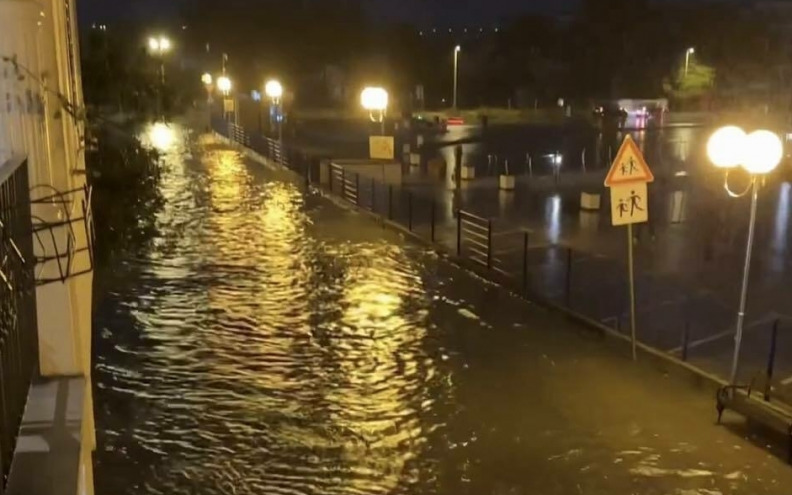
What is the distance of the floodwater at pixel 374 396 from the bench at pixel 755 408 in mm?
203

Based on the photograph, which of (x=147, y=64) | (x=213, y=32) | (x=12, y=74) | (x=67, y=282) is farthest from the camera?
(x=213, y=32)

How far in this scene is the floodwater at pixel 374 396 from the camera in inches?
339

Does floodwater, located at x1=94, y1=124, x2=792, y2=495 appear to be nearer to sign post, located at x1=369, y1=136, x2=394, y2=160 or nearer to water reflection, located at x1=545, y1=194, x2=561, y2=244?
water reflection, located at x1=545, y1=194, x2=561, y2=244

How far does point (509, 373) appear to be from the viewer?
11.5m

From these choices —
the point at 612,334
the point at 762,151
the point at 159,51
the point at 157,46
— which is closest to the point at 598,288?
the point at 612,334

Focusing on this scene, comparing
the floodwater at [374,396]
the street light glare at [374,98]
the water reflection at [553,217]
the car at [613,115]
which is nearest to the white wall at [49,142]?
the floodwater at [374,396]

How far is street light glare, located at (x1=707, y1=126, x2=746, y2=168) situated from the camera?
34.4 ft

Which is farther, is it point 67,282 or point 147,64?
point 147,64

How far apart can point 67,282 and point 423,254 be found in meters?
14.7

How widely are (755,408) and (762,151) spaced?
264 cm

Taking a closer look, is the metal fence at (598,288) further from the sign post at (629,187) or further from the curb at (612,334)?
the sign post at (629,187)

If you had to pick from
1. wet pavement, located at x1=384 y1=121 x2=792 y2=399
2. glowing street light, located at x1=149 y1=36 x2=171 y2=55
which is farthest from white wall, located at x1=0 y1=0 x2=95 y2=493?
glowing street light, located at x1=149 y1=36 x2=171 y2=55

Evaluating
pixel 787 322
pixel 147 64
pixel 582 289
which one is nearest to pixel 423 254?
pixel 582 289

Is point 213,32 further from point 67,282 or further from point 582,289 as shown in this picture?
point 67,282
